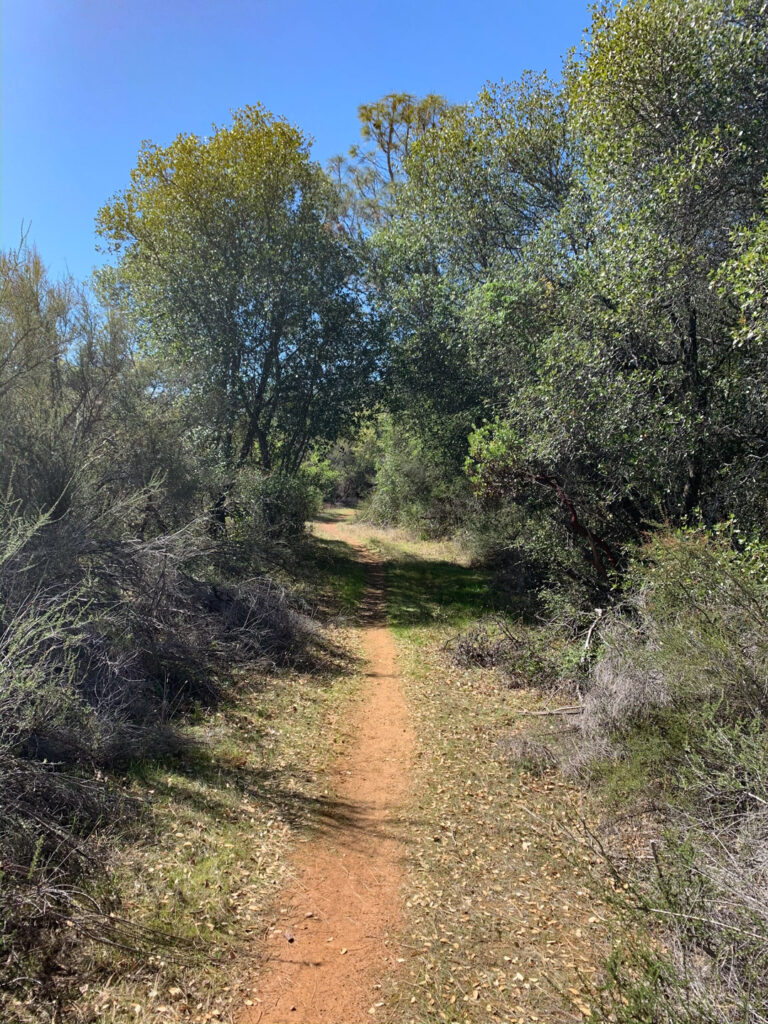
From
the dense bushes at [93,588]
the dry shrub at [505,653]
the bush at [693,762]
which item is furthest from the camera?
the dry shrub at [505,653]

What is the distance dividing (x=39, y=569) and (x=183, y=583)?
3.39 meters

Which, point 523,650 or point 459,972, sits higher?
point 523,650

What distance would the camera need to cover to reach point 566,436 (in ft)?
31.7

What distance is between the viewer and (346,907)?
4652 millimetres

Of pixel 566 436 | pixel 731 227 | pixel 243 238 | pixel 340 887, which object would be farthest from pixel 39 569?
pixel 243 238

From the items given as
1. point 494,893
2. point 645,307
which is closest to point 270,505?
point 645,307

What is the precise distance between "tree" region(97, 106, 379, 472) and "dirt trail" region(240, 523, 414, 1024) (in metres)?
10.0

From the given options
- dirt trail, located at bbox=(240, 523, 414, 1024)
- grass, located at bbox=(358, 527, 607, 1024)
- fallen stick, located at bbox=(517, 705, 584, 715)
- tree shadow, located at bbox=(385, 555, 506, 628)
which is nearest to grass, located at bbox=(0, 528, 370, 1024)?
dirt trail, located at bbox=(240, 523, 414, 1024)

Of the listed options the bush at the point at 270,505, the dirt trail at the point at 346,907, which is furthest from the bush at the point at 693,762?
the bush at the point at 270,505

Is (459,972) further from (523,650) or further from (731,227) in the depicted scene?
(731,227)

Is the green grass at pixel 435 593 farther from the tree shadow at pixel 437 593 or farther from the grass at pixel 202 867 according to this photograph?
the grass at pixel 202 867

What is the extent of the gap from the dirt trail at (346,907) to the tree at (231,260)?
10.0m

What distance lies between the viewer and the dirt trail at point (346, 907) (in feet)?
12.3

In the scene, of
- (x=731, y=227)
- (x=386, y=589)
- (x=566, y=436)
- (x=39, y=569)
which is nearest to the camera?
(x=39, y=569)
